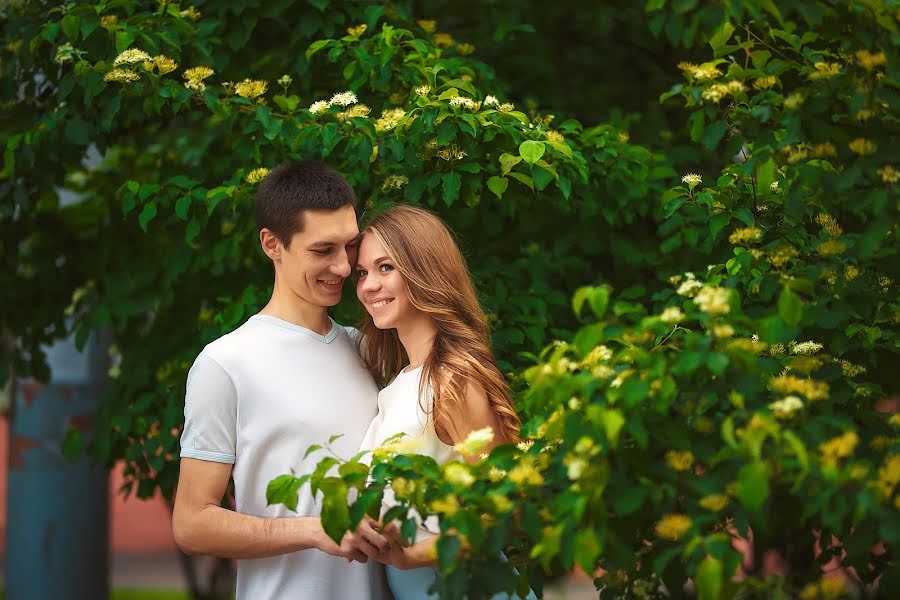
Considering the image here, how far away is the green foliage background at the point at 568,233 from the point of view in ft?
7.35

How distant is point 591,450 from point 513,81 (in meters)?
3.30

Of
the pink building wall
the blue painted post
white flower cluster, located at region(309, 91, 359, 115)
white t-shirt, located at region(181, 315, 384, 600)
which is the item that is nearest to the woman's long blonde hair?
white t-shirt, located at region(181, 315, 384, 600)

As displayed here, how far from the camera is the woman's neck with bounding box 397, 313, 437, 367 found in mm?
3309

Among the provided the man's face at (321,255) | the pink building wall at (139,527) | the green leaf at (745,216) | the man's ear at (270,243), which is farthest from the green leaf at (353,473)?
the pink building wall at (139,527)

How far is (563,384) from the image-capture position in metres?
2.23

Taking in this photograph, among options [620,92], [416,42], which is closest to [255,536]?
[416,42]

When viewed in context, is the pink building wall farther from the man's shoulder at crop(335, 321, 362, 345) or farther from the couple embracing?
the couple embracing

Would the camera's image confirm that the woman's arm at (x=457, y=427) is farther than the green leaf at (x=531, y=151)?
No

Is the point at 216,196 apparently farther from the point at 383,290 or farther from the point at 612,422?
the point at 612,422

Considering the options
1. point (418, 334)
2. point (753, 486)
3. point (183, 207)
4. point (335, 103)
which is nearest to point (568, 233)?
point (335, 103)

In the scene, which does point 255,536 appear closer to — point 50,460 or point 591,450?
point 591,450

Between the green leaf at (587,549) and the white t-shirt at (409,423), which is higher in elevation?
the green leaf at (587,549)

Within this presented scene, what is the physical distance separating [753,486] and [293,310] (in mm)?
1738

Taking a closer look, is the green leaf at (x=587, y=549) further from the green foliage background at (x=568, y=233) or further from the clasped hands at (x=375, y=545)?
the clasped hands at (x=375, y=545)
